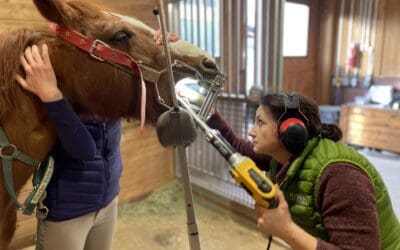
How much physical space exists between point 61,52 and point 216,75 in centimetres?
40

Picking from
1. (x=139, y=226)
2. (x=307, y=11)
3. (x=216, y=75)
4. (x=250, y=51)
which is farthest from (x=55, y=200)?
(x=307, y=11)

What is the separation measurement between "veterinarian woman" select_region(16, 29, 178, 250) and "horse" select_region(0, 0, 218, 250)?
4 cm

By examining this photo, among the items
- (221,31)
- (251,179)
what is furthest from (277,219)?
(221,31)

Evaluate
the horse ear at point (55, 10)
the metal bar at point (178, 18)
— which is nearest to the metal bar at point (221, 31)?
the metal bar at point (178, 18)

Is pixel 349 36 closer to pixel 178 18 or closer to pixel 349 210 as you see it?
pixel 178 18

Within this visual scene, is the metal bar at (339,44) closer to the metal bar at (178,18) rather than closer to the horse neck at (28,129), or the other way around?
the metal bar at (178,18)

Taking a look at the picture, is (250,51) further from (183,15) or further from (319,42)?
(319,42)

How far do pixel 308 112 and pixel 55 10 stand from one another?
691 millimetres

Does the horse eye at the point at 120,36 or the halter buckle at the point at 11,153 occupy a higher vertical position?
the horse eye at the point at 120,36

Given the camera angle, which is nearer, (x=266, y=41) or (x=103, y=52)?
(x=103, y=52)

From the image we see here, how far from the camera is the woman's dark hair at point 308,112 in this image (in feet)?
2.99

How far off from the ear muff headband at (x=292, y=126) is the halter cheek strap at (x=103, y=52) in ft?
1.17

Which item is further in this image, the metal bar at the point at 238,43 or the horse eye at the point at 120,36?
the metal bar at the point at 238,43

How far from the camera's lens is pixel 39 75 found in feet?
2.60
